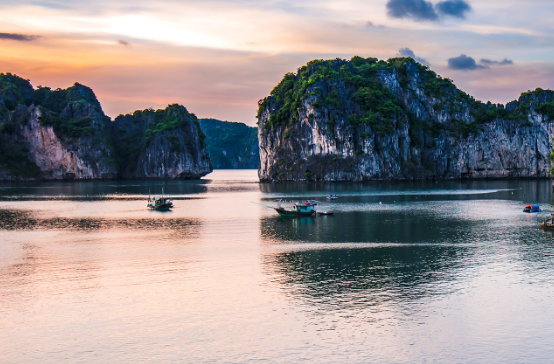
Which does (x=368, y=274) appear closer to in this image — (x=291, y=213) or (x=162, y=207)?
(x=291, y=213)

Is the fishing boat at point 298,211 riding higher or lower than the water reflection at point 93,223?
higher

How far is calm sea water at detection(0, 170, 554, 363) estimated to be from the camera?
23938 mm

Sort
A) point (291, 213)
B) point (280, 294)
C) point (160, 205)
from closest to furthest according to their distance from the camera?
point (280, 294), point (291, 213), point (160, 205)

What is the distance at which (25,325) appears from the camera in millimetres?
27062

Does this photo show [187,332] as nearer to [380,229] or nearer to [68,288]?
[68,288]

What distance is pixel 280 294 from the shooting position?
32.4 meters

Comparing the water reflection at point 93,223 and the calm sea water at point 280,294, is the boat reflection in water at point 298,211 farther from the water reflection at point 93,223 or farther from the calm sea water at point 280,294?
the water reflection at point 93,223

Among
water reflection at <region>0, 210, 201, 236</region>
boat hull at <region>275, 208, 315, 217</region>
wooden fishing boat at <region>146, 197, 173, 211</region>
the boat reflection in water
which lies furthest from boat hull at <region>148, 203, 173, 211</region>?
the boat reflection in water

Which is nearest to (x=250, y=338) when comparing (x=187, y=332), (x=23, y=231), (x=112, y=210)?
(x=187, y=332)

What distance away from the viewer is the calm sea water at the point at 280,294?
78.5ft

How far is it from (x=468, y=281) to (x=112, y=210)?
65464mm

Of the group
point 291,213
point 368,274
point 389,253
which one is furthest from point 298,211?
point 368,274

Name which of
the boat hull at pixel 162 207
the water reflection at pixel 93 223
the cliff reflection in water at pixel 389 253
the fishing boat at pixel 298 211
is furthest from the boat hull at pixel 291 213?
the boat hull at pixel 162 207

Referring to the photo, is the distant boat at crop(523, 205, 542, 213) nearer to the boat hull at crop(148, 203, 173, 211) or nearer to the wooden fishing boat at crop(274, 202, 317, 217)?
the wooden fishing boat at crop(274, 202, 317, 217)
